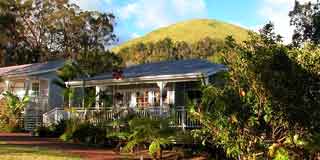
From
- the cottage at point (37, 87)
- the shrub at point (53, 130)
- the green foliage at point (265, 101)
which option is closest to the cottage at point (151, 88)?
the shrub at point (53, 130)

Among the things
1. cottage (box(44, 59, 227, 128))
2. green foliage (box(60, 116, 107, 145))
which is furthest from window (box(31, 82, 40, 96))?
green foliage (box(60, 116, 107, 145))

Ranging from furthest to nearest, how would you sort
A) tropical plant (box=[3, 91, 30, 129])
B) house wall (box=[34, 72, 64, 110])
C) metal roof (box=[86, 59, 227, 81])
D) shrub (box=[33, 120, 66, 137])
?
house wall (box=[34, 72, 64, 110]), tropical plant (box=[3, 91, 30, 129]), shrub (box=[33, 120, 66, 137]), metal roof (box=[86, 59, 227, 81])

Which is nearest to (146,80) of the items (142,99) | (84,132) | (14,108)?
(142,99)

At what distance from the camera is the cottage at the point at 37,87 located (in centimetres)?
3534

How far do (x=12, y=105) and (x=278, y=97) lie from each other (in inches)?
987

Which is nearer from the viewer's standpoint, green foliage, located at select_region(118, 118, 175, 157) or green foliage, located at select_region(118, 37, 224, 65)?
green foliage, located at select_region(118, 118, 175, 157)

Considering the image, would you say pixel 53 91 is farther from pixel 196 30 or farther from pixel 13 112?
pixel 196 30

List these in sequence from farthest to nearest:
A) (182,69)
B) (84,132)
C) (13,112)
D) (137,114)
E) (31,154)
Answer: (13,112)
(182,69)
(84,132)
(137,114)
(31,154)

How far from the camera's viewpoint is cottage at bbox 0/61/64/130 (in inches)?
1391

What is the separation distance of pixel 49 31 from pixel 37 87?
2003 cm

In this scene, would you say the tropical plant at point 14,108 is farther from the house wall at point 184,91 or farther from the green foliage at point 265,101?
the green foliage at point 265,101

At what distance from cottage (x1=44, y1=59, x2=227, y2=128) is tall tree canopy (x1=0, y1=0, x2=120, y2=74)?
2451 cm

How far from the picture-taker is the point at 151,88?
1136 inches

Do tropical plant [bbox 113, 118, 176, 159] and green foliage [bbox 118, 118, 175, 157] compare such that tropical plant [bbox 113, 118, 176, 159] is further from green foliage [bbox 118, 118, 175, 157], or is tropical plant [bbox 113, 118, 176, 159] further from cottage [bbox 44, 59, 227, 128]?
cottage [bbox 44, 59, 227, 128]
